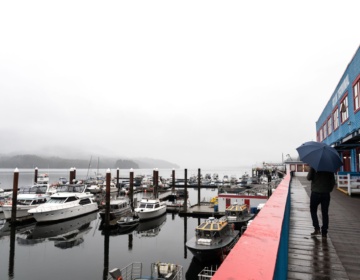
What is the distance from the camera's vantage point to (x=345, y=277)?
4125 millimetres

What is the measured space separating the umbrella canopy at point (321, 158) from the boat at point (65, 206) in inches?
1356

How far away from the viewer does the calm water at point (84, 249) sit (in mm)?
21578

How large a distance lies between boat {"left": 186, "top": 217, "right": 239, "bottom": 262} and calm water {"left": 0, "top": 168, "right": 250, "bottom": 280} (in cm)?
179

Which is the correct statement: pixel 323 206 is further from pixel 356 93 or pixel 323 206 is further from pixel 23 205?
pixel 23 205

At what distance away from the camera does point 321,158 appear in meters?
5.83

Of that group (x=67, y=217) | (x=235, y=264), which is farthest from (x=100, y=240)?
(x=235, y=264)

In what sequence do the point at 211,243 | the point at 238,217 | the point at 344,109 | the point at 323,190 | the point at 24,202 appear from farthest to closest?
the point at 24,202, the point at 238,217, the point at 211,243, the point at 344,109, the point at 323,190

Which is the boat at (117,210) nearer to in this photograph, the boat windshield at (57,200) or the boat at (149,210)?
the boat at (149,210)

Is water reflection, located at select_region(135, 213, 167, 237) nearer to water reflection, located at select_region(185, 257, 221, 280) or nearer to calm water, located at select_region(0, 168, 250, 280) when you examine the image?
calm water, located at select_region(0, 168, 250, 280)

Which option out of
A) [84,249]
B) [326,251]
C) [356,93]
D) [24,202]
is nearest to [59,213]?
[24,202]

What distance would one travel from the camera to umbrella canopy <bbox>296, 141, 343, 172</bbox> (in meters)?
5.77

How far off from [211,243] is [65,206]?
22758mm

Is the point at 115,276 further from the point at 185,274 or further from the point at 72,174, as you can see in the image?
the point at 72,174

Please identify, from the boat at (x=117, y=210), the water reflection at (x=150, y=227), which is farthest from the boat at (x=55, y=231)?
the water reflection at (x=150, y=227)
